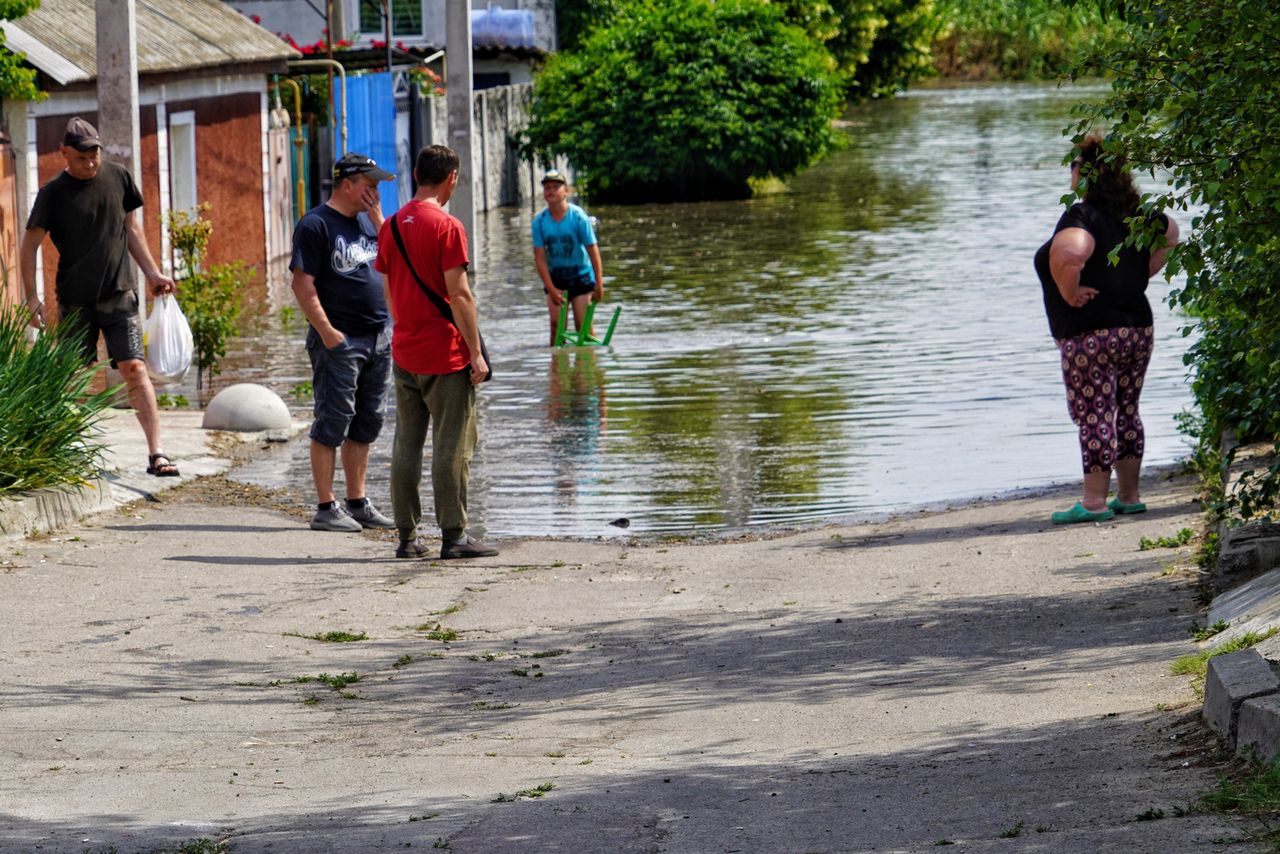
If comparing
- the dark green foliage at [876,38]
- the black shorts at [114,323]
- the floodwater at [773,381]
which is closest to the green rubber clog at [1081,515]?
the floodwater at [773,381]

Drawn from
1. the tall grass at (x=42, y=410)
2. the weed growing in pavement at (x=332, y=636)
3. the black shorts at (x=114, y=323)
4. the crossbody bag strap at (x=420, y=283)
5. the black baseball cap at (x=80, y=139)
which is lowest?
the weed growing in pavement at (x=332, y=636)

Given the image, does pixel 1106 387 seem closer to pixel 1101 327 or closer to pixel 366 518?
pixel 1101 327

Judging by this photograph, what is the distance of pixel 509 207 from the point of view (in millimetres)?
34656

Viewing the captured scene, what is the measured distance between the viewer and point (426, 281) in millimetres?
8945

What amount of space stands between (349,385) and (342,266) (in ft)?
1.88

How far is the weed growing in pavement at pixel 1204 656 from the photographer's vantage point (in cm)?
598

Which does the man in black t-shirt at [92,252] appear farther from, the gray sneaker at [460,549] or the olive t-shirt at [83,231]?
the gray sneaker at [460,549]

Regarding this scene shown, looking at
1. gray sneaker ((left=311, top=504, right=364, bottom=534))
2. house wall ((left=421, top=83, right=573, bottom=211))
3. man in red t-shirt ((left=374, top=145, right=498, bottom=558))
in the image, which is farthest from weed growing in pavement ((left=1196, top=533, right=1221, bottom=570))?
house wall ((left=421, top=83, right=573, bottom=211))

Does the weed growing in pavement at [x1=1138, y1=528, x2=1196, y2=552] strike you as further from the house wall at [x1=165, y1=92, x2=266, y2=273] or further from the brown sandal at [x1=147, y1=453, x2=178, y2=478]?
the house wall at [x1=165, y1=92, x2=266, y2=273]

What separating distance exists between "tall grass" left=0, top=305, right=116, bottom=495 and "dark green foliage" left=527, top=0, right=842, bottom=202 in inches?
946

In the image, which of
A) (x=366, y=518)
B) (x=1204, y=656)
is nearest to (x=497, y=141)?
(x=366, y=518)

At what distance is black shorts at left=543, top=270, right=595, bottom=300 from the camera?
16.7m

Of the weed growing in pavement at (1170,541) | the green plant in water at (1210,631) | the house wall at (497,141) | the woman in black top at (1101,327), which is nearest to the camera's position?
the green plant in water at (1210,631)

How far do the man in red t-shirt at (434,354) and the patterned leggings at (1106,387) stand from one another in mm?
2733
